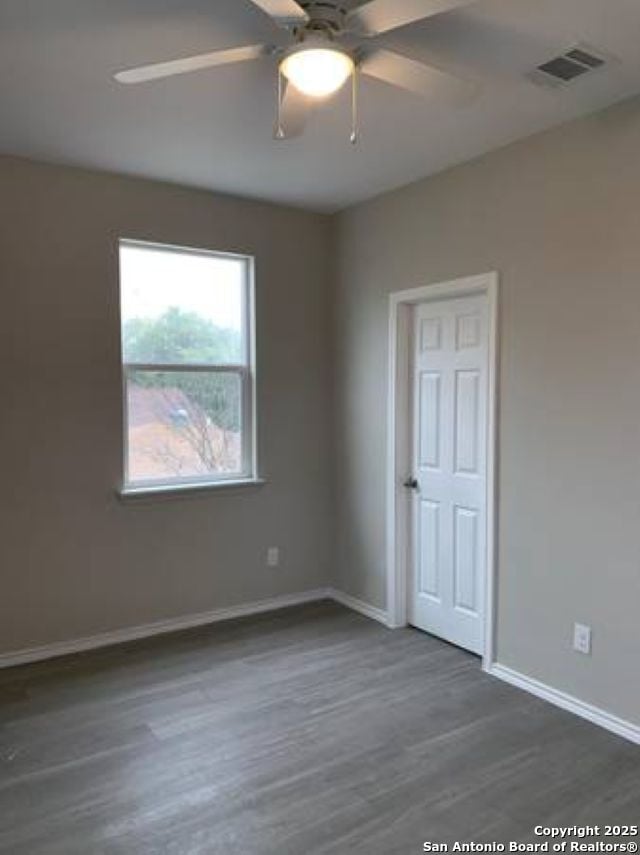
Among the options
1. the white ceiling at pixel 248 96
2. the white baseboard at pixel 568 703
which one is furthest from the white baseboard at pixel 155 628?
the white ceiling at pixel 248 96

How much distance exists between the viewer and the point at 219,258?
162 inches

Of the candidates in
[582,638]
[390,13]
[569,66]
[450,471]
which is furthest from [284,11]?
[582,638]

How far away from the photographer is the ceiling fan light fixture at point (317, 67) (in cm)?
185

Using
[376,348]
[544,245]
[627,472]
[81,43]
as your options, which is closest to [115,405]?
[376,348]

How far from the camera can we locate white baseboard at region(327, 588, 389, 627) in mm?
4117

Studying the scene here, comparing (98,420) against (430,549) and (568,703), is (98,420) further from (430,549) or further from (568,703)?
(568,703)

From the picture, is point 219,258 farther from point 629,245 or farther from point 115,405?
point 629,245

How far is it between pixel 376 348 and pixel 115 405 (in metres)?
1.65

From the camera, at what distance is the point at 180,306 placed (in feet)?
13.0

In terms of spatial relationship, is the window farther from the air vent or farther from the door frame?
the air vent

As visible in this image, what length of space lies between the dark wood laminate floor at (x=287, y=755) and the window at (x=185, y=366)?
44.1 inches

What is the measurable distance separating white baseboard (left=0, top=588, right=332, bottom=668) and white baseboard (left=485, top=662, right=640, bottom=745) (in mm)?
1525

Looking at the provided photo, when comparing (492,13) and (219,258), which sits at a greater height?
(492,13)

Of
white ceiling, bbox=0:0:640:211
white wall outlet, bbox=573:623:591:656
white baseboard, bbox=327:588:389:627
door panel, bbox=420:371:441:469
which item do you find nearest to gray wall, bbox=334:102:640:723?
white wall outlet, bbox=573:623:591:656
